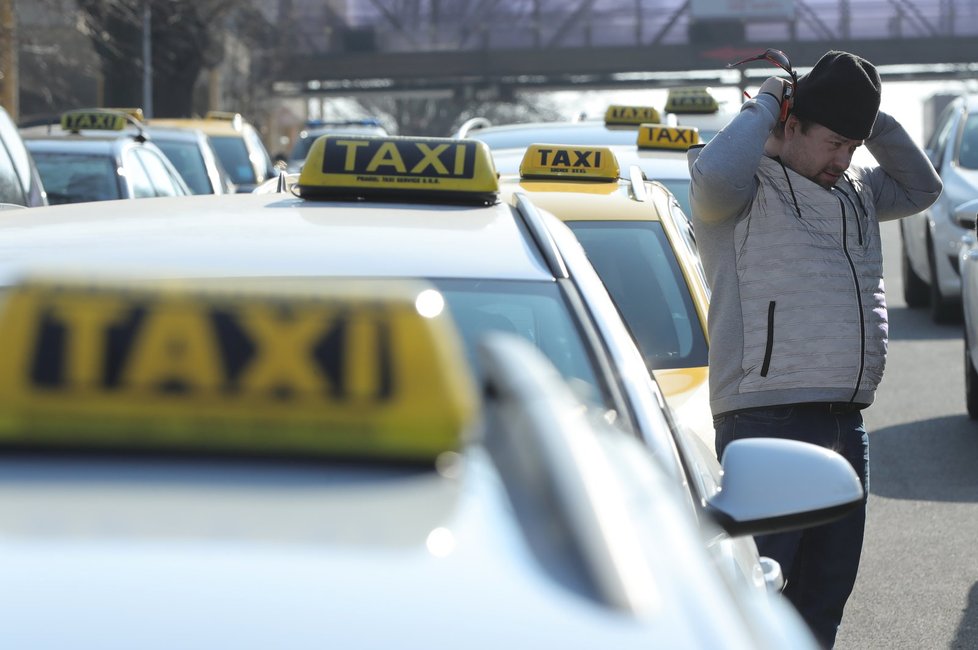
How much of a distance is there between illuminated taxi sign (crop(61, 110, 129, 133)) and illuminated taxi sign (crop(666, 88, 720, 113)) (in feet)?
14.4

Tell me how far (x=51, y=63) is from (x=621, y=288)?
81.7ft

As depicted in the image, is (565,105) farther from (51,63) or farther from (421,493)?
(421,493)

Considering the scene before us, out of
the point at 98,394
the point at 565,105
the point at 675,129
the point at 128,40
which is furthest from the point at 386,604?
the point at 565,105

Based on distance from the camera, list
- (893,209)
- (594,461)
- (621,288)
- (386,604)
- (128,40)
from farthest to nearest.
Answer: (128,40) < (621,288) < (893,209) < (594,461) < (386,604)

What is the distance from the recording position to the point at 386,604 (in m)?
1.51

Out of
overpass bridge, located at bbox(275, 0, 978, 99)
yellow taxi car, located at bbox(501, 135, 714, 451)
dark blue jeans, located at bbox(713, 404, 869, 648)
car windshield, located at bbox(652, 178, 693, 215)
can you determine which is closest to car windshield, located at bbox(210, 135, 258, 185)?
car windshield, located at bbox(652, 178, 693, 215)

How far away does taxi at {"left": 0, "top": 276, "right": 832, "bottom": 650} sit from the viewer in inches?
58.5

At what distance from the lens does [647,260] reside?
5801mm

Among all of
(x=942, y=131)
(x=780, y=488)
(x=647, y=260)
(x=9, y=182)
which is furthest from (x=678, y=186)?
(x=942, y=131)

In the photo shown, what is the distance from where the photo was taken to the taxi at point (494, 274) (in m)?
2.57

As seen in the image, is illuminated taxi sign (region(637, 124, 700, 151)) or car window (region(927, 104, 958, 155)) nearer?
illuminated taxi sign (region(637, 124, 700, 151))

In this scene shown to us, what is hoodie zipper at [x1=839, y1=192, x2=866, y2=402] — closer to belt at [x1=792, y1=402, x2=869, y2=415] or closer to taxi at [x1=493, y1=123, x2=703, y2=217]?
belt at [x1=792, y1=402, x2=869, y2=415]

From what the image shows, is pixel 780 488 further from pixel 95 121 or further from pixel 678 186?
pixel 95 121

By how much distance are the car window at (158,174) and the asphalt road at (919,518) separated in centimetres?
476
